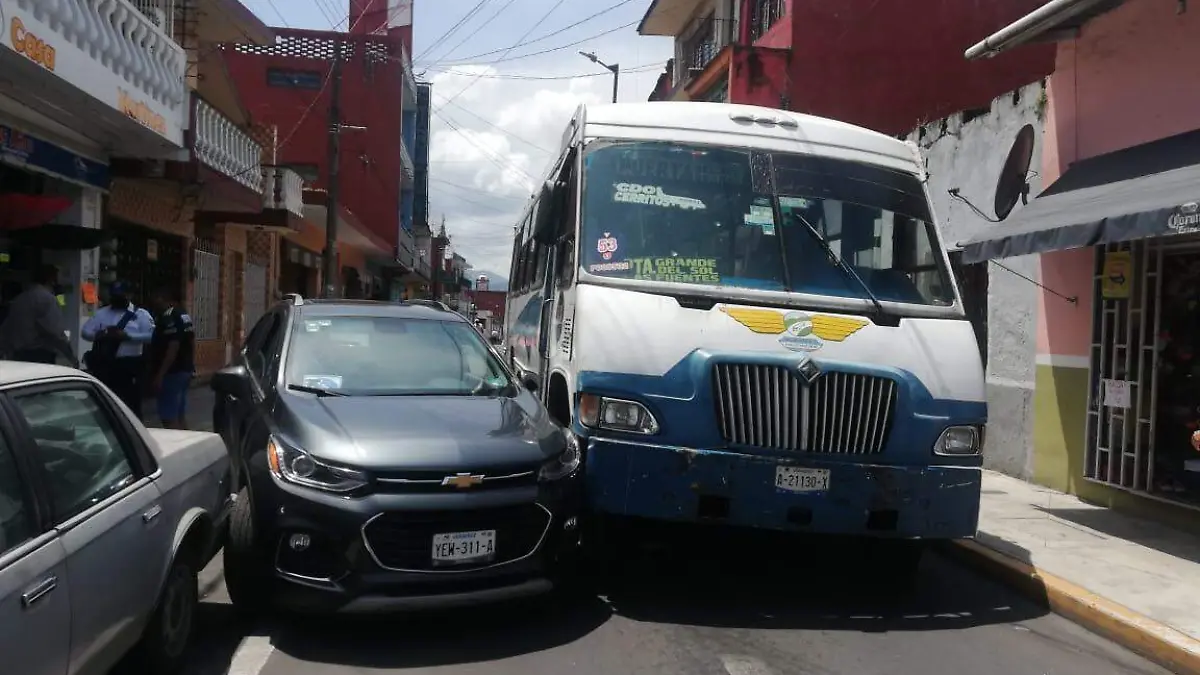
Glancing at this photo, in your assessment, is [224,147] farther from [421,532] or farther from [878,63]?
[878,63]

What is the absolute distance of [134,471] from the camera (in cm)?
381

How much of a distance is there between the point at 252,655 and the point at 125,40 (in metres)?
7.74

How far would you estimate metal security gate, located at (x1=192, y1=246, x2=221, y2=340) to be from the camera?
56.3ft

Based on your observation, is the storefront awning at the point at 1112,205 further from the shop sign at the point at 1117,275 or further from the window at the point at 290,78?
the window at the point at 290,78

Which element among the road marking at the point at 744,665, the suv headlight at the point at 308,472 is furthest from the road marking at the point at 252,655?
the road marking at the point at 744,665

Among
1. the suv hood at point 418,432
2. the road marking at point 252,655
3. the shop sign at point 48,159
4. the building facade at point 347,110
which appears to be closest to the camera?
the road marking at point 252,655

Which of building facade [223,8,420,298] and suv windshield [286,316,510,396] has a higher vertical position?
building facade [223,8,420,298]

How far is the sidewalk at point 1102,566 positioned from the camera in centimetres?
520

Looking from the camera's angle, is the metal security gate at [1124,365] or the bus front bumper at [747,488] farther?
the metal security gate at [1124,365]

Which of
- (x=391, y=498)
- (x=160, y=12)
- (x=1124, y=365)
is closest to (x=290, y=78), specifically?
(x=160, y=12)

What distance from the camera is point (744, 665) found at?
451 cm

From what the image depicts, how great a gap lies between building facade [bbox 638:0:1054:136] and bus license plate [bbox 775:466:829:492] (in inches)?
503

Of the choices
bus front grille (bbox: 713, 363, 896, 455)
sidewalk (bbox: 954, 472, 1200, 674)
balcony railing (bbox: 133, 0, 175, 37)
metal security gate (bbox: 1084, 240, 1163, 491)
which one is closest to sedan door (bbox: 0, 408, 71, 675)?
bus front grille (bbox: 713, 363, 896, 455)

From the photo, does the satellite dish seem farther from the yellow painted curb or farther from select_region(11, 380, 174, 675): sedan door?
select_region(11, 380, 174, 675): sedan door
